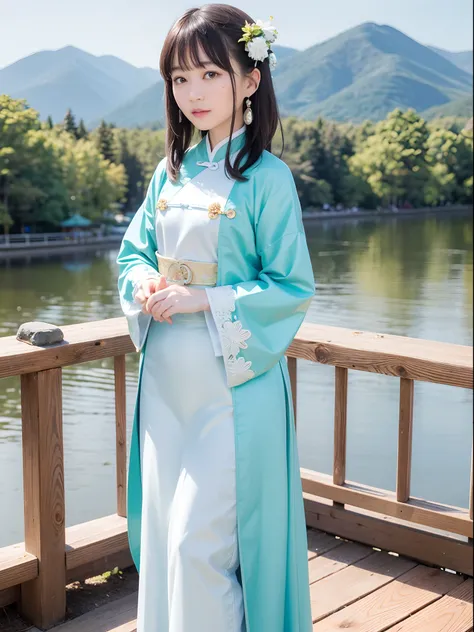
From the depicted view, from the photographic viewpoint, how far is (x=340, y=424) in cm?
224

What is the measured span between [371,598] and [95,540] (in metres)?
0.72

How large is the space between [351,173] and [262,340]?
50601 mm

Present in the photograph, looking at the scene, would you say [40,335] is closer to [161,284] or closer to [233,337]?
[161,284]

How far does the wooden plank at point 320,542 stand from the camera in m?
2.25

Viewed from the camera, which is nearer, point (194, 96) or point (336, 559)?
point (194, 96)

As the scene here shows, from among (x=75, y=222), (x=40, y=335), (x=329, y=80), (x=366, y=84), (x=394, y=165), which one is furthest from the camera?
(x=366, y=84)

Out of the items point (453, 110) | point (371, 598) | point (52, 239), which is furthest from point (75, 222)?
point (453, 110)

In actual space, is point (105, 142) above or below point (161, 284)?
above

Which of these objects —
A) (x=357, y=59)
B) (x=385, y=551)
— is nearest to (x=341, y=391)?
(x=385, y=551)

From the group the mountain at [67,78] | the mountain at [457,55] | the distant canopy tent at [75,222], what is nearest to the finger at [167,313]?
the mountain at [67,78]

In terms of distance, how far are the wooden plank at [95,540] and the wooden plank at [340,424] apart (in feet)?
2.06

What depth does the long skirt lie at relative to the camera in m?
1.46

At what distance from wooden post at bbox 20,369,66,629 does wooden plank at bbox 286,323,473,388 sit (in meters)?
0.71

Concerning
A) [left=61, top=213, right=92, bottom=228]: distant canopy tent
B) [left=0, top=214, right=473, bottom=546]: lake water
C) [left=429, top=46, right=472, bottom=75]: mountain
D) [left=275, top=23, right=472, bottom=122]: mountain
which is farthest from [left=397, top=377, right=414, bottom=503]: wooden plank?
[left=275, top=23, right=472, bottom=122]: mountain
